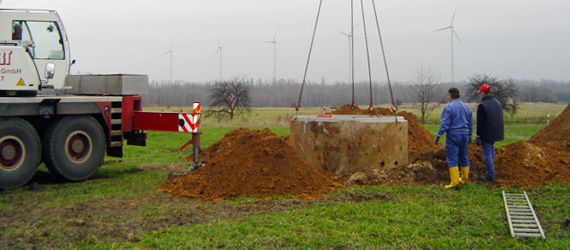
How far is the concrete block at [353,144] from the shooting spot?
9.74m

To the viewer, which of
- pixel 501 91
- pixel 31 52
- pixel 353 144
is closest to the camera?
pixel 353 144

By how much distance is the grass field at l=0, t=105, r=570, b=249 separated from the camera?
5.96 metres

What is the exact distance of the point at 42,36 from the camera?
10.7m

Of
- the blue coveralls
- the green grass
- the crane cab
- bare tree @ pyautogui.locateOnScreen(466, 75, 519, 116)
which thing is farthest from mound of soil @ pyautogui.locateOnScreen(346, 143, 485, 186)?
bare tree @ pyautogui.locateOnScreen(466, 75, 519, 116)

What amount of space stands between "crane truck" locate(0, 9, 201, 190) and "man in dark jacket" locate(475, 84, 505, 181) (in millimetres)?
5363

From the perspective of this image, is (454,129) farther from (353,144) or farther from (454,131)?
(353,144)

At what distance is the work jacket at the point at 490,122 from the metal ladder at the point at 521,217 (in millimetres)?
1488

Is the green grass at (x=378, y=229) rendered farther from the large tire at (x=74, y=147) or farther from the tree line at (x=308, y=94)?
the tree line at (x=308, y=94)

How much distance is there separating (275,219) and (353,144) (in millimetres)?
3149

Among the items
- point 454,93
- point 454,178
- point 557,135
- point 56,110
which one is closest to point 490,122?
point 454,93

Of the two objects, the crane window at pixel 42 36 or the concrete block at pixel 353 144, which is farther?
the crane window at pixel 42 36

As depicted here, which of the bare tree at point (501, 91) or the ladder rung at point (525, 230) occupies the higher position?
the bare tree at point (501, 91)

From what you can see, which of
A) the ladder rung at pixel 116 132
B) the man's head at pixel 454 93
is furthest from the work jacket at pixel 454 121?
the ladder rung at pixel 116 132

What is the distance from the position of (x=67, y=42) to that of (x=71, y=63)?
17.0 inches
